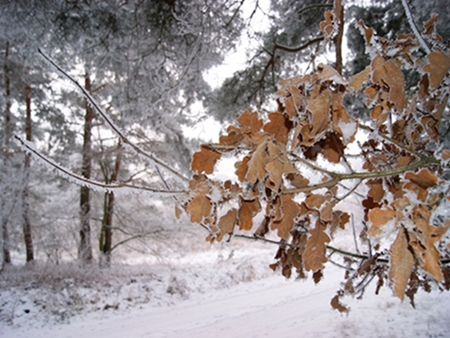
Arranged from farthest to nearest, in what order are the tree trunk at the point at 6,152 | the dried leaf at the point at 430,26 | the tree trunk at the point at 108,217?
1. the tree trunk at the point at 108,217
2. the tree trunk at the point at 6,152
3. the dried leaf at the point at 430,26

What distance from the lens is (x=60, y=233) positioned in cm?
823

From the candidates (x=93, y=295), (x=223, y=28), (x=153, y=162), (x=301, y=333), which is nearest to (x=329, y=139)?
(x=153, y=162)

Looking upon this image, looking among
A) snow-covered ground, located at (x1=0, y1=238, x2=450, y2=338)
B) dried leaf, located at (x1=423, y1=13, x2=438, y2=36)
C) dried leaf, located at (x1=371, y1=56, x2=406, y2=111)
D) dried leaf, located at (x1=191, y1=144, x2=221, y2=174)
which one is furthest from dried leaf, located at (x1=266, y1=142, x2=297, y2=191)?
snow-covered ground, located at (x1=0, y1=238, x2=450, y2=338)

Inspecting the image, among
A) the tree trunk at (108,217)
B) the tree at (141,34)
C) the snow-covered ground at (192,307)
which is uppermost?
the tree at (141,34)

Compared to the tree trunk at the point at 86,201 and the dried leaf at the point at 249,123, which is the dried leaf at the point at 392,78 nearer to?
the dried leaf at the point at 249,123

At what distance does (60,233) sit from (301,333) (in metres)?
7.62

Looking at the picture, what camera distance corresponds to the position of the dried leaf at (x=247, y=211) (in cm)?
62

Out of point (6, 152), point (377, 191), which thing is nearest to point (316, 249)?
point (377, 191)

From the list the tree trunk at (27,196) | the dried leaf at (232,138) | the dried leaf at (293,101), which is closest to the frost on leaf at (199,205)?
the dried leaf at (232,138)

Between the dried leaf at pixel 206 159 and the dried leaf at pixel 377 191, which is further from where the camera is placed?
the dried leaf at pixel 377 191

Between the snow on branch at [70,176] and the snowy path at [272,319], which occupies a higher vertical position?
the snow on branch at [70,176]

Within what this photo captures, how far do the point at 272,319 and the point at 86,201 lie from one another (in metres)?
6.88

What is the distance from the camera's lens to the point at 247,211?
2.07 feet

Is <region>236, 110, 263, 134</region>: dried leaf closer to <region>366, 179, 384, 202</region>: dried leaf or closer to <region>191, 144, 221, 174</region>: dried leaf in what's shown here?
<region>191, 144, 221, 174</region>: dried leaf
